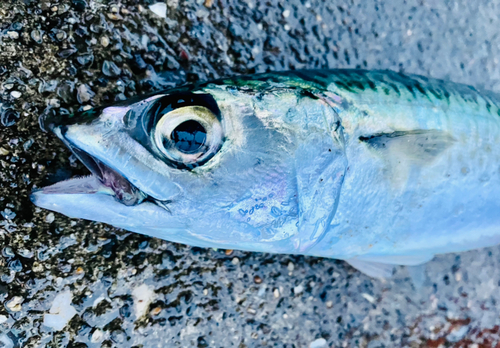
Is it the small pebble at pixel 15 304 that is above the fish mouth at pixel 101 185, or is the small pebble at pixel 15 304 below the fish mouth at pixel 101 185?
below

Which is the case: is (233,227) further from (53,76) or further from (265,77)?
(53,76)

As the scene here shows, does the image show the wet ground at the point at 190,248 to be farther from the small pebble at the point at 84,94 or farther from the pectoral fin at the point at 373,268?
the pectoral fin at the point at 373,268

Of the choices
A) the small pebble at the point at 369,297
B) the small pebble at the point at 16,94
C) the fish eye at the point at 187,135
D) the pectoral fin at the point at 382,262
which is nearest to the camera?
the fish eye at the point at 187,135

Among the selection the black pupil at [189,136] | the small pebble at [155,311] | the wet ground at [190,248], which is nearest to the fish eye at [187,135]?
the black pupil at [189,136]

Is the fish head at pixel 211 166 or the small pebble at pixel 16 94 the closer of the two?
the fish head at pixel 211 166

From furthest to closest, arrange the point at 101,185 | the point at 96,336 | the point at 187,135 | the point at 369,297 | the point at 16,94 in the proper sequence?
the point at 369,297, the point at 96,336, the point at 16,94, the point at 101,185, the point at 187,135

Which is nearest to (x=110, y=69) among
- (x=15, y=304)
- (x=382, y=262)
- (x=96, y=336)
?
(x=15, y=304)

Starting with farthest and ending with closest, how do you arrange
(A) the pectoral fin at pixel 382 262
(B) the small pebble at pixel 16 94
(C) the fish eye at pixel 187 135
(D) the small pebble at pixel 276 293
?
(D) the small pebble at pixel 276 293 < (A) the pectoral fin at pixel 382 262 < (B) the small pebble at pixel 16 94 < (C) the fish eye at pixel 187 135

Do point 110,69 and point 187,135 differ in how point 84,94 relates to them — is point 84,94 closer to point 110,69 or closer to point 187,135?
point 110,69

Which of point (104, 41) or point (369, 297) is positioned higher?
point (104, 41)

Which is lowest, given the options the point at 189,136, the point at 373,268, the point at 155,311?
the point at 155,311
